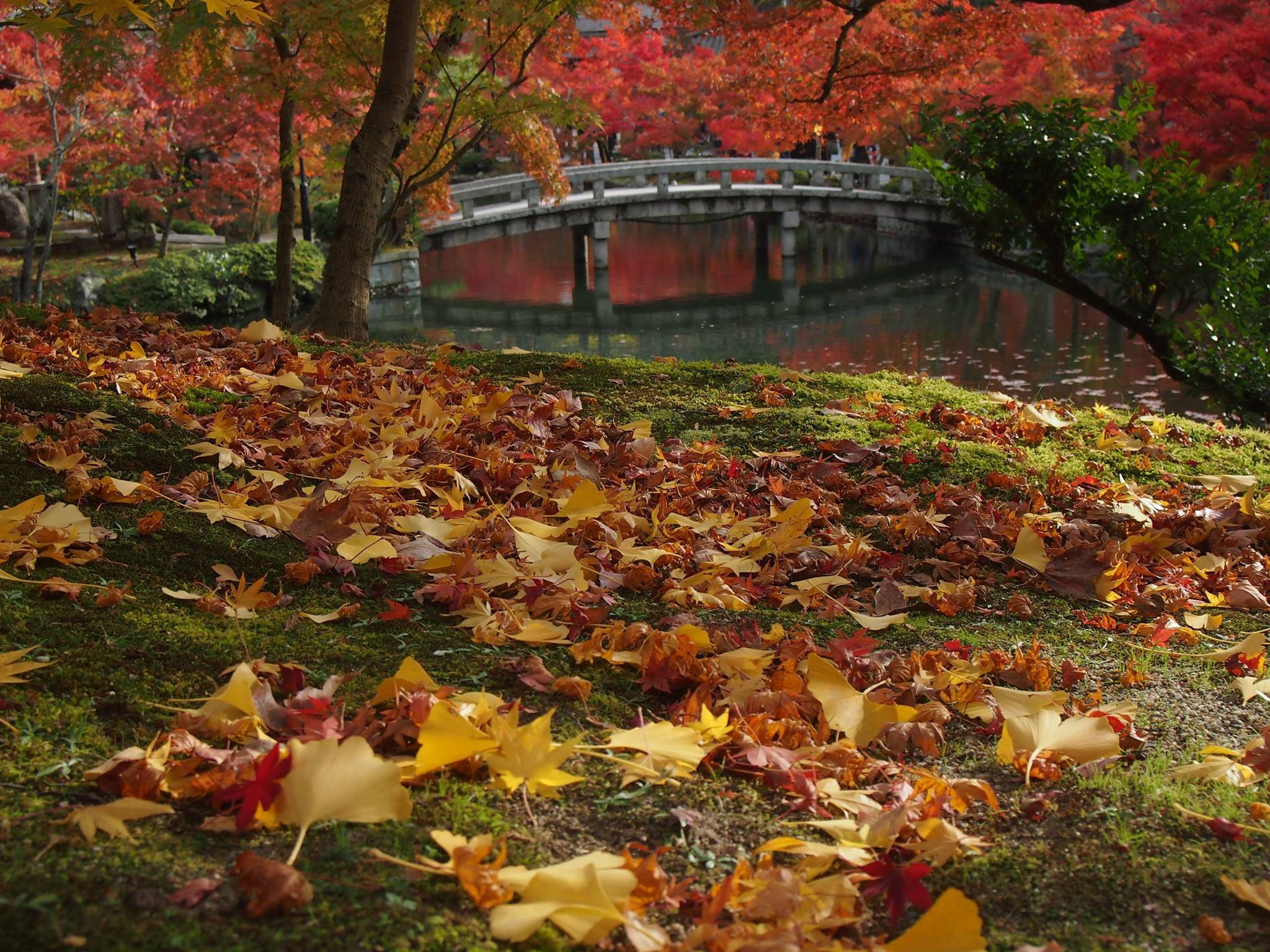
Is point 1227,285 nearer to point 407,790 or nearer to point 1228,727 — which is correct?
point 1228,727

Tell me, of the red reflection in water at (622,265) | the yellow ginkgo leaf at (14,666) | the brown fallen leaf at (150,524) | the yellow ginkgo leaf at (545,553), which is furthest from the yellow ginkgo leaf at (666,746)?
the red reflection in water at (622,265)

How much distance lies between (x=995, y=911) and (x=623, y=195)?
961 inches

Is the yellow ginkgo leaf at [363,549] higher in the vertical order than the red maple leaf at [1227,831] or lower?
higher

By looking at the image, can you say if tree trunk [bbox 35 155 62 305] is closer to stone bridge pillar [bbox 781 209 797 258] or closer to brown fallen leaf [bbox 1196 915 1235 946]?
brown fallen leaf [bbox 1196 915 1235 946]

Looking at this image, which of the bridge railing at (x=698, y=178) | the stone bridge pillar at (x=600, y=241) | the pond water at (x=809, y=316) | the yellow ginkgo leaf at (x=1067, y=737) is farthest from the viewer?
the stone bridge pillar at (x=600, y=241)

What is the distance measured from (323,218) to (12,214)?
499 cm

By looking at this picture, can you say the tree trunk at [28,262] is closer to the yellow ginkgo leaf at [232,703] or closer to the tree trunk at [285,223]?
the tree trunk at [285,223]

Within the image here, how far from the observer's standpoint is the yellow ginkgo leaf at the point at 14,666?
1632 mm

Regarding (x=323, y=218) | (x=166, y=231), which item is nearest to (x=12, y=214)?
(x=166, y=231)

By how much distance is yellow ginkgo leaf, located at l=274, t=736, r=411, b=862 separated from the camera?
1.30m

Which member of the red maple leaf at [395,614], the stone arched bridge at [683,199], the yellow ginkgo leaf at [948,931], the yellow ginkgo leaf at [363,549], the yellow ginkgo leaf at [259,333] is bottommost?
the yellow ginkgo leaf at [948,931]

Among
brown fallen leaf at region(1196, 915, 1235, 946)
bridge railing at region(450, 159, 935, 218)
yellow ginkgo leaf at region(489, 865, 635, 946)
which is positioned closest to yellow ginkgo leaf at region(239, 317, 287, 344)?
yellow ginkgo leaf at region(489, 865, 635, 946)

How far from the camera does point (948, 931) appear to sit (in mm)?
1196

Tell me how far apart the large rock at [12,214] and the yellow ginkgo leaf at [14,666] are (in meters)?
18.6
